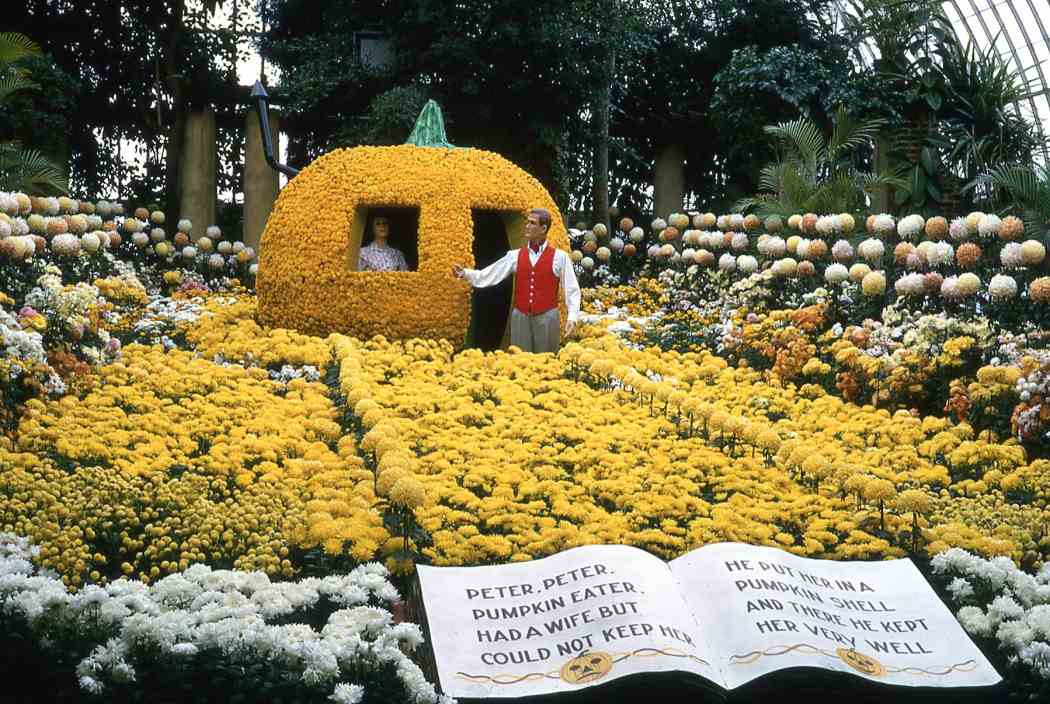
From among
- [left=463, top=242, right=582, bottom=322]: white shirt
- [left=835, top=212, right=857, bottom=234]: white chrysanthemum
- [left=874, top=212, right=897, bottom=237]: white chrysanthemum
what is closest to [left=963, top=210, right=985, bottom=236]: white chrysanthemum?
[left=874, top=212, right=897, bottom=237]: white chrysanthemum

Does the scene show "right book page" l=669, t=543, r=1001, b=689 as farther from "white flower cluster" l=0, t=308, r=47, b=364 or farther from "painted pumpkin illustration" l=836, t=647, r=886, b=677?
"white flower cluster" l=0, t=308, r=47, b=364

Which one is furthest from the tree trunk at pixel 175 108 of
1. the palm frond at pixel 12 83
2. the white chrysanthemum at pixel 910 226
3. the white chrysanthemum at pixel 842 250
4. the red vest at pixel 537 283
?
the white chrysanthemum at pixel 910 226

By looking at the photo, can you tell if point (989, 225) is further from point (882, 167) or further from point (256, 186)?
point (256, 186)

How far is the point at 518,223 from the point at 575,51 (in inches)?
182

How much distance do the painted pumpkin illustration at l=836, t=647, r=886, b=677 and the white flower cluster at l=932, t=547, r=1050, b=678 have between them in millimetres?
448

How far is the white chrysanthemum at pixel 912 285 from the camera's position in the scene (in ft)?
26.0

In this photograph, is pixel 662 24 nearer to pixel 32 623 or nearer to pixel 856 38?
pixel 856 38

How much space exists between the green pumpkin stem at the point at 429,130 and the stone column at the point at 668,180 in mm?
5127

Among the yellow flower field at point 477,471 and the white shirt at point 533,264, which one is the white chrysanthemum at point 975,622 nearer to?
the yellow flower field at point 477,471

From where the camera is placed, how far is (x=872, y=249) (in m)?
8.66

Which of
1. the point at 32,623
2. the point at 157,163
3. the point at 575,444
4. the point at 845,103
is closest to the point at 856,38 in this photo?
the point at 845,103

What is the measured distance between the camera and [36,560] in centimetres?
421

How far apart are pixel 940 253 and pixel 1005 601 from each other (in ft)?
13.7

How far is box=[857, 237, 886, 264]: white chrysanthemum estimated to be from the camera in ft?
28.3
